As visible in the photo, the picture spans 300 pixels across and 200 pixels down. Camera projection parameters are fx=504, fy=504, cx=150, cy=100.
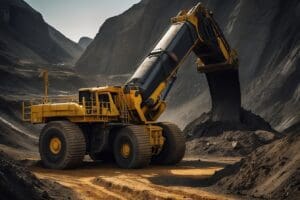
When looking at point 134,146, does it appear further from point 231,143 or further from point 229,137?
point 229,137

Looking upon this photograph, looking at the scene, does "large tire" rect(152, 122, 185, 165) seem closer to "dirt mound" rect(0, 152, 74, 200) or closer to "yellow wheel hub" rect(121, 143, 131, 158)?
"yellow wheel hub" rect(121, 143, 131, 158)

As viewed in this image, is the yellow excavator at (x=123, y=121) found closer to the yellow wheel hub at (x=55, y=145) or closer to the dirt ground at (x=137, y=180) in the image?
the yellow wheel hub at (x=55, y=145)

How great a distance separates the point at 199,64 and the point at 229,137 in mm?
4097

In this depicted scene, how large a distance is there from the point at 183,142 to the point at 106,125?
10.7 feet

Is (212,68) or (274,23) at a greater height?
(274,23)

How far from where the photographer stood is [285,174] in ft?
37.5

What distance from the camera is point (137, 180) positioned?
49.9 ft

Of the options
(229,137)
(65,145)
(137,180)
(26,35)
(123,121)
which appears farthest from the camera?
(26,35)

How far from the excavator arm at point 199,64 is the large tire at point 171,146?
81 cm

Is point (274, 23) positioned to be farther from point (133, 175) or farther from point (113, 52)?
point (113, 52)

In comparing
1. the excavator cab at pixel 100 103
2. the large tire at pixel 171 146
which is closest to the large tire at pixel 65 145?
the excavator cab at pixel 100 103

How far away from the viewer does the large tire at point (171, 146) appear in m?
20.1

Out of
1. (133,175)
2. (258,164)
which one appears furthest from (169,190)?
(133,175)

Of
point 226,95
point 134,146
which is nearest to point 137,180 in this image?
point 134,146
